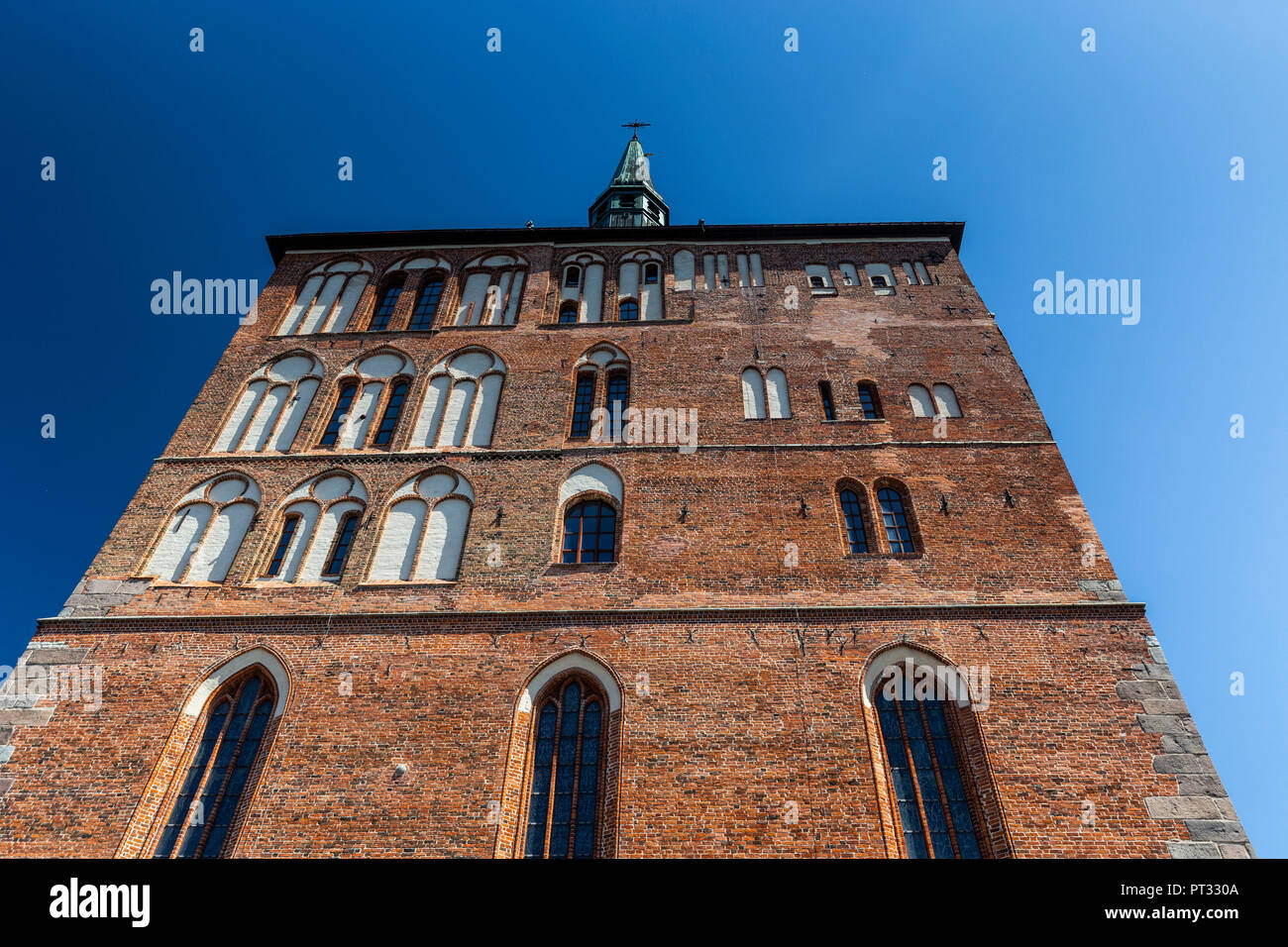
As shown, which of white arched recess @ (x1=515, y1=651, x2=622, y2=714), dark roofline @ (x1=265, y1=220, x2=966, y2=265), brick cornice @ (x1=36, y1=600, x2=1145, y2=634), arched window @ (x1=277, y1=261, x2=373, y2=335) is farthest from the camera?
dark roofline @ (x1=265, y1=220, x2=966, y2=265)

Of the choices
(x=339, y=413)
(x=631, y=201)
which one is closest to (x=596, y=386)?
(x=339, y=413)

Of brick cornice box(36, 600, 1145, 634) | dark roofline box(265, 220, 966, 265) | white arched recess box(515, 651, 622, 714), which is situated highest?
dark roofline box(265, 220, 966, 265)

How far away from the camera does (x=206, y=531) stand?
1217cm

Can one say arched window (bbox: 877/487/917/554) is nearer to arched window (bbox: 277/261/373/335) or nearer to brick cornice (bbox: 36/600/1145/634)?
brick cornice (bbox: 36/600/1145/634)

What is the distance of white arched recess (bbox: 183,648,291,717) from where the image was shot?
10180mm

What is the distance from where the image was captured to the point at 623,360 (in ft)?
48.3

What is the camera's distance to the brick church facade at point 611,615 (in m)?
9.00

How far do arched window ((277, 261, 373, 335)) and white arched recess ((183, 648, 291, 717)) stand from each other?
295 inches

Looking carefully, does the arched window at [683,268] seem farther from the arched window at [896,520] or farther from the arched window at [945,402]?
the arched window at [896,520]

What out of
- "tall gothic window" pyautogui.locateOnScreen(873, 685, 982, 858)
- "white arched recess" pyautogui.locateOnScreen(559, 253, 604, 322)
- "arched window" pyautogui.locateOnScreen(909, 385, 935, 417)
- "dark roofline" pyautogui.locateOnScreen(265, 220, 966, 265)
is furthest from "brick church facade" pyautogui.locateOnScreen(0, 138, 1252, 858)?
"dark roofline" pyautogui.locateOnScreen(265, 220, 966, 265)

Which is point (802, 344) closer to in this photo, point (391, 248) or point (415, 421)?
point (415, 421)

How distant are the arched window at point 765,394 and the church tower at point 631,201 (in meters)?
10.7

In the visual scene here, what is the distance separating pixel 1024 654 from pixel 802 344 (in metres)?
7.12
